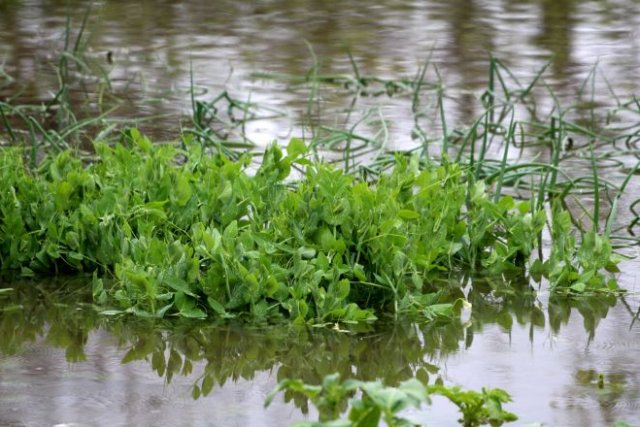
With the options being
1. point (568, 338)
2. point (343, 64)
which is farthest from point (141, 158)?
point (343, 64)

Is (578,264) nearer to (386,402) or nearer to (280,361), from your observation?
(280,361)

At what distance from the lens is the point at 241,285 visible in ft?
12.9

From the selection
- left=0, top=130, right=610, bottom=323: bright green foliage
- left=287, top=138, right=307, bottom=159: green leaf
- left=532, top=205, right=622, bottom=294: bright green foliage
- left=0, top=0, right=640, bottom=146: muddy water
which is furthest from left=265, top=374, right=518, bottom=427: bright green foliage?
left=0, top=0, right=640, bottom=146: muddy water

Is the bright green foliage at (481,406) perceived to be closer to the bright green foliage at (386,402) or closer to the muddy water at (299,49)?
the bright green foliage at (386,402)

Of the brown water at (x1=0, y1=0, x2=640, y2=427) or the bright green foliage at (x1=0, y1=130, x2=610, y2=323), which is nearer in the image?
the brown water at (x1=0, y1=0, x2=640, y2=427)

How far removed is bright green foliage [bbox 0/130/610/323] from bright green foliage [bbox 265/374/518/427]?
637mm

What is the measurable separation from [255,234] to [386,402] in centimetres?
158

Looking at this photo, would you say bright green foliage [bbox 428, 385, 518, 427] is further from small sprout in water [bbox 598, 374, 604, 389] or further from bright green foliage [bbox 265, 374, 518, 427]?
small sprout in water [bbox 598, 374, 604, 389]

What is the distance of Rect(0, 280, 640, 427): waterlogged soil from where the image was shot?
10.7 feet

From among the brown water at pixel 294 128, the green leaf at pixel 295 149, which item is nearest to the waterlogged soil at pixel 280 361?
the brown water at pixel 294 128

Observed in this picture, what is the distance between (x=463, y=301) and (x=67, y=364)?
125 centimetres

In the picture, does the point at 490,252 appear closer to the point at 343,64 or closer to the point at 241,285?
the point at 241,285

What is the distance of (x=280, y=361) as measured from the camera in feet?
12.0

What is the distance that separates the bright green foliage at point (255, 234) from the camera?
3.94 m
